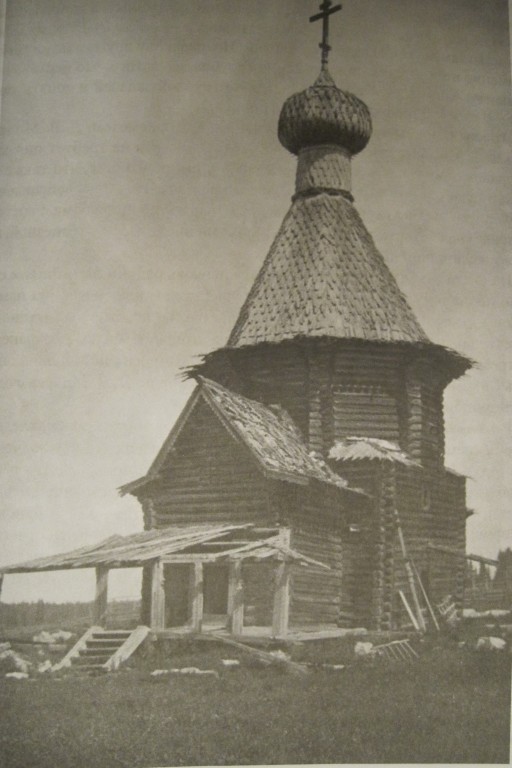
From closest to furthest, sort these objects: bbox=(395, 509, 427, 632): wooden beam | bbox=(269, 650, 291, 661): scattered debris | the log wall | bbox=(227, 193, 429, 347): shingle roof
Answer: bbox=(269, 650, 291, 661): scattered debris → the log wall → bbox=(395, 509, 427, 632): wooden beam → bbox=(227, 193, 429, 347): shingle roof

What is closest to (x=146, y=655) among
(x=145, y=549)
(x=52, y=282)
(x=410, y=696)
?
(x=145, y=549)

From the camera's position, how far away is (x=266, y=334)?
1352 cm

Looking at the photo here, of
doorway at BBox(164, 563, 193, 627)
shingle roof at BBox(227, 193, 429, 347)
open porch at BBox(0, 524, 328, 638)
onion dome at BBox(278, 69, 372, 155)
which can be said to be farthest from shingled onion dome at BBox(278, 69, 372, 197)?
doorway at BBox(164, 563, 193, 627)

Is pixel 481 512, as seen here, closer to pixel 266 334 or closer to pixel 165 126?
pixel 266 334

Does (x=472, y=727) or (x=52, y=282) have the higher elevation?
(x=52, y=282)

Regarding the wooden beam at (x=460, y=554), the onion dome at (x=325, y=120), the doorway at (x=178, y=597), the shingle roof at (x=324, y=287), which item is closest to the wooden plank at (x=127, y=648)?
the doorway at (x=178, y=597)

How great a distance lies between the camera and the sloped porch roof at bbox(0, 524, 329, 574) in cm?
986

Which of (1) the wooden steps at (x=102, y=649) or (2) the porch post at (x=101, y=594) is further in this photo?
(2) the porch post at (x=101, y=594)

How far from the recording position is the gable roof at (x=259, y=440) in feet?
38.0

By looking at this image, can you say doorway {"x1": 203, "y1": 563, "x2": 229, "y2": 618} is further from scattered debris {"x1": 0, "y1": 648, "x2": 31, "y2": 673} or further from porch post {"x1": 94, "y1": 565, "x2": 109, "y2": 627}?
scattered debris {"x1": 0, "y1": 648, "x2": 31, "y2": 673}

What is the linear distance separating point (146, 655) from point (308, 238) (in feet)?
23.0

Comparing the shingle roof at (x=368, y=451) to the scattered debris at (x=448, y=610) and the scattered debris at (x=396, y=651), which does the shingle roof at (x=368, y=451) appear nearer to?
the scattered debris at (x=448, y=610)

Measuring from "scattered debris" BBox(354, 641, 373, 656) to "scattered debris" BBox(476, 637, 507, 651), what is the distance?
123cm

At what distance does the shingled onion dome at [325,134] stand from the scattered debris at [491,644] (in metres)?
6.48
